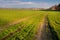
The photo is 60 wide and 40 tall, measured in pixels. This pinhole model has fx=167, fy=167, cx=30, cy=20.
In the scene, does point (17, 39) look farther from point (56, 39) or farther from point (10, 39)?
point (56, 39)

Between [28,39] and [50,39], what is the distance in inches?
90.2

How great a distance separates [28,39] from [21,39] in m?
0.78

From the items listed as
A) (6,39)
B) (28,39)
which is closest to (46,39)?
(28,39)

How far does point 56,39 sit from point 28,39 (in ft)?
9.38

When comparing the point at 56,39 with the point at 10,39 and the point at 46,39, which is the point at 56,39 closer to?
the point at 46,39

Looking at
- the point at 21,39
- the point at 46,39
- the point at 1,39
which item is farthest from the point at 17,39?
the point at 46,39

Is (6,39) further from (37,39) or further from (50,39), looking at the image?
(50,39)

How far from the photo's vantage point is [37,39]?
1694 cm

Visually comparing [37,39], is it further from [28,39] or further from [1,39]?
[1,39]

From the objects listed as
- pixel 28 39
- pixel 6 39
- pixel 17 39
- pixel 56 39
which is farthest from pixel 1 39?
pixel 56 39

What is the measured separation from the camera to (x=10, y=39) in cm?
1628

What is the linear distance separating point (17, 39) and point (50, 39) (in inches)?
134

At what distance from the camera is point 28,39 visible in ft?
54.9

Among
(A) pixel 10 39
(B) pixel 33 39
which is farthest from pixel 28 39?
(A) pixel 10 39
